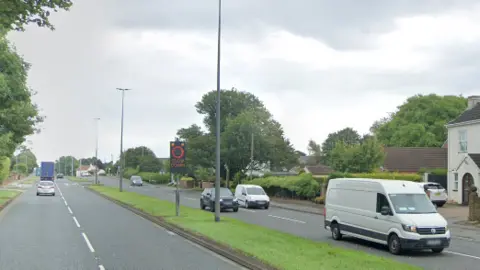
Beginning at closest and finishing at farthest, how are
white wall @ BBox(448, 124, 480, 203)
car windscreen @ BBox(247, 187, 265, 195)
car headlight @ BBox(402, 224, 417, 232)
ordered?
car headlight @ BBox(402, 224, 417, 232)
white wall @ BBox(448, 124, 480, 203)
car windscreen @ BBox(247, 187, 265, 195)

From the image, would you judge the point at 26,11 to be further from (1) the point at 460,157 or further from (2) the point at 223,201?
(1) the point at 460,157

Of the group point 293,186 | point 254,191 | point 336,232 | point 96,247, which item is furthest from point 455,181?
point 96,247

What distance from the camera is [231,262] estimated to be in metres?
13.3

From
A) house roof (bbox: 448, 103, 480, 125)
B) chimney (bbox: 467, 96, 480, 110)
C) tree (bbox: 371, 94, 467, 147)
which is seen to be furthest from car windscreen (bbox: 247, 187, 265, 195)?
tree (bbox: 371, 94, 467, 147)

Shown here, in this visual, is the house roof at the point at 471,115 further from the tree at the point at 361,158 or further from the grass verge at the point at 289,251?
the grass verge at the point at 289,251

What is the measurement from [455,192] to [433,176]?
3.89m

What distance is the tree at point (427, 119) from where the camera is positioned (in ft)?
236

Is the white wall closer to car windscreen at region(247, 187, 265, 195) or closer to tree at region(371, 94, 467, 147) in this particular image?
car windscreen at region(247, 187, 265, 195)

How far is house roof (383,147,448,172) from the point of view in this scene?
180 ft

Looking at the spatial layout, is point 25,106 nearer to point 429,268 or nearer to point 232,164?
point 429,268

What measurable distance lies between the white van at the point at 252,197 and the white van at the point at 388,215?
17.6 m

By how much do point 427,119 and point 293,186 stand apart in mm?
36630

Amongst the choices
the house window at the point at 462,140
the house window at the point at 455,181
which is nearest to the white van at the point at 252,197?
the house window at the point at 455,181

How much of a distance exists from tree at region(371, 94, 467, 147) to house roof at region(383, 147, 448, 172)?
1391 cm
